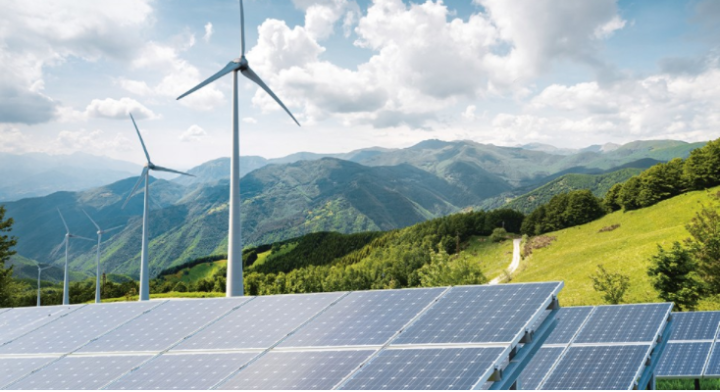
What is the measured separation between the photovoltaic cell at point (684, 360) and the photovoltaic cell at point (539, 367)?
22.4 ft

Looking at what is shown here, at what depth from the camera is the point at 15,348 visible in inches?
738

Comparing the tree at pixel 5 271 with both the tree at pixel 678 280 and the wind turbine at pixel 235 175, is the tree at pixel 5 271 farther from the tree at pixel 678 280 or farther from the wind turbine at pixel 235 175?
the tree at pixel 678 280

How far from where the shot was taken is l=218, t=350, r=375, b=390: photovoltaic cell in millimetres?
11957

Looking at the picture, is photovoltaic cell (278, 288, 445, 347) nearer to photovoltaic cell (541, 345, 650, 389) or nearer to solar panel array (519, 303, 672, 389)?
solar panel array (519, 303, 672, 389)

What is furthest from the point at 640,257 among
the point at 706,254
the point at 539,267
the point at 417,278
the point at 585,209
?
the point at 585,209

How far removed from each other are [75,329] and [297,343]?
11.0 metres

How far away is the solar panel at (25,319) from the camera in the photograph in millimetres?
21186

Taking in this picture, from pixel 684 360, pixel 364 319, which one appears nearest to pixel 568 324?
pixel 684 360

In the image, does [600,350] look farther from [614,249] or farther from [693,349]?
[614,249]

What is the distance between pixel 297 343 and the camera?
14.6m

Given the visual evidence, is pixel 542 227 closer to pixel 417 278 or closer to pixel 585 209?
pixel 585 209

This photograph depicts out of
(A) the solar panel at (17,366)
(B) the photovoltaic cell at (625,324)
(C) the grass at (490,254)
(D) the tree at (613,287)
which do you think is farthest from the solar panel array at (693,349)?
(C) the grass at (490,254)

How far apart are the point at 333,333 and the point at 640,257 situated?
8645cm

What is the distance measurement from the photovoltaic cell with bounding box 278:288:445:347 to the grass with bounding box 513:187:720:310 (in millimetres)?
51556
